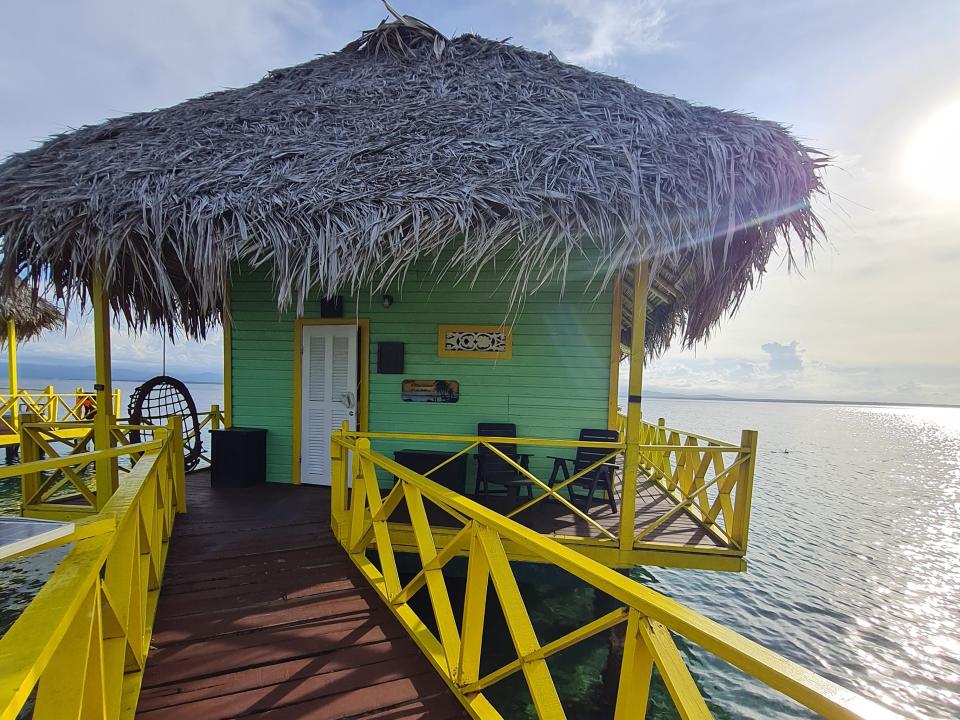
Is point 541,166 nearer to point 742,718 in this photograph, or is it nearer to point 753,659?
point 753,659

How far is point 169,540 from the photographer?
141 inches

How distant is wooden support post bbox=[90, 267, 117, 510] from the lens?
14.0 ft

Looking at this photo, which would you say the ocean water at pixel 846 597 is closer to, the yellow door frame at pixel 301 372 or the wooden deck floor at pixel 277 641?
the wooden deck floor at pixel 277 641

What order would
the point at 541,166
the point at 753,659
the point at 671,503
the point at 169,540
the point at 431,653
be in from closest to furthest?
the point at 753,659 < the point at 431,653 < the point at 169,540 < the point at 541,166 < the point at 671,503

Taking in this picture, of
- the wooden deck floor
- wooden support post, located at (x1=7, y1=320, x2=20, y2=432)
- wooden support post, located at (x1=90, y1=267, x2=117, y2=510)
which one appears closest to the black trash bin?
wooden support post, located at (x1=90, y1=267, x2=117, y2=510)

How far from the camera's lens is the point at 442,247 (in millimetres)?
3820

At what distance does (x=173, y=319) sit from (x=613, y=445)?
5612 mm

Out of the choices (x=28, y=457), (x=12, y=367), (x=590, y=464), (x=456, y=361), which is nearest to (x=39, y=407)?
(x=12, y=367)

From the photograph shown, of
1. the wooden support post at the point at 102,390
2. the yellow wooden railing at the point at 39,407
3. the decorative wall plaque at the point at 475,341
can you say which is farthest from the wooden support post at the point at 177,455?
the yellow wooden railing at the point at 39,407

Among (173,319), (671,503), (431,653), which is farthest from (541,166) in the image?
(173,319)

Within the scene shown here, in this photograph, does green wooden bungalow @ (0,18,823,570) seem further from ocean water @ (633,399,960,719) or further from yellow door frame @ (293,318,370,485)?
ocean water @ (633,399,960,719)

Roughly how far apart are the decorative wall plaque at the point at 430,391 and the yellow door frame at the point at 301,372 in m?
0.45

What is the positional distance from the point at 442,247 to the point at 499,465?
235 cm

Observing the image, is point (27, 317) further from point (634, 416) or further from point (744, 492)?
point (744, 492)
